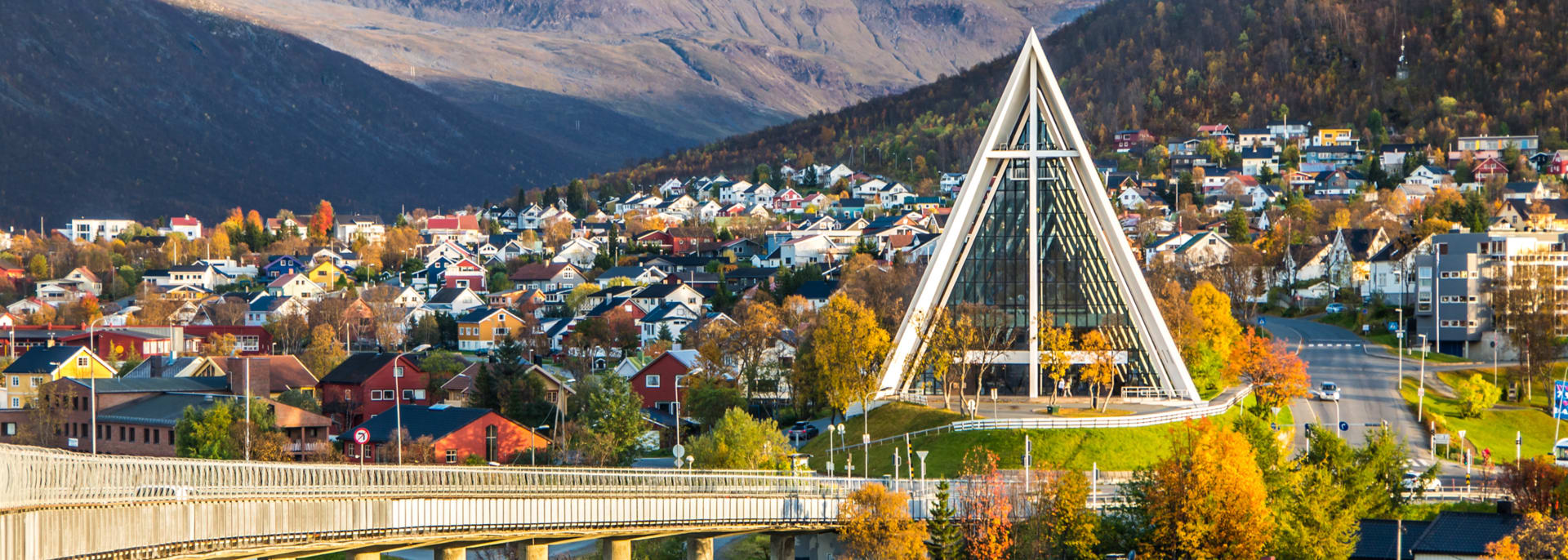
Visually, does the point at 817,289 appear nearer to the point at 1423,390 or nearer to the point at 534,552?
the point at 1423,390

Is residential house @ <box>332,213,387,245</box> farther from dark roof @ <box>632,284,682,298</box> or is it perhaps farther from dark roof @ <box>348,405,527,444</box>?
A: dark roof @ <box>348,405,527,444</box>

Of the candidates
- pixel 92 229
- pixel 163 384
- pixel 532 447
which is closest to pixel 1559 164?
pixel 532 447

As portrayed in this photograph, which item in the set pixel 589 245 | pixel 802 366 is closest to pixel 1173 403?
pixel 802 366

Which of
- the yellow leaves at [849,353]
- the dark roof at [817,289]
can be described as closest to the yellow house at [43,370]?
the yellow leaves at [849,353]

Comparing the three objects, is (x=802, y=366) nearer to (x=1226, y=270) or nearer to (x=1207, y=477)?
(x=1207, y=477)

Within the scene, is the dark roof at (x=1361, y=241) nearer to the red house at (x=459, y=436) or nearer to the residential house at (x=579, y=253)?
the residential house at (x=579, y=253)
